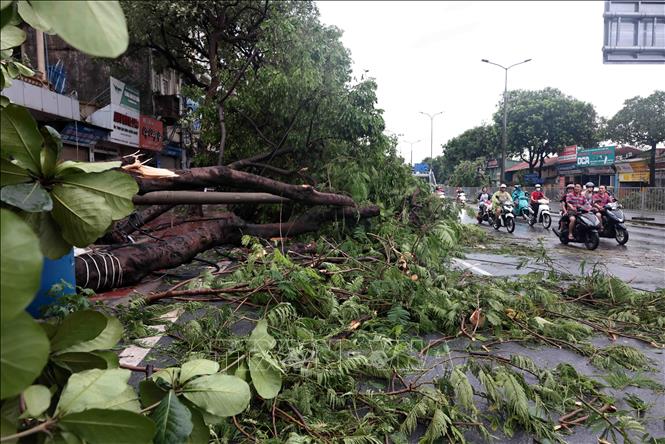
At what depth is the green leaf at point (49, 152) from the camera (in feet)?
2.61

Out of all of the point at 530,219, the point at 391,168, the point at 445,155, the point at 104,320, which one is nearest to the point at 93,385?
the point at 104,320

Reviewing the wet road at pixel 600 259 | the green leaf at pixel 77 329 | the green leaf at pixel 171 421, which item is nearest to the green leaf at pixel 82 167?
the green leaf at pixel 77 329

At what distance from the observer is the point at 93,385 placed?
2.50 ft

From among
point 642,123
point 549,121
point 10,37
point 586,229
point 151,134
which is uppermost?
point 549,121

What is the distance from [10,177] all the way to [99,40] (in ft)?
1.07

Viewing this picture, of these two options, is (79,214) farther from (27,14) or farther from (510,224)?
(510,224)

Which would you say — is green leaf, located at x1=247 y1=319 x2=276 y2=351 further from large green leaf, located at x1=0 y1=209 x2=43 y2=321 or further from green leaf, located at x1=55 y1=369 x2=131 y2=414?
large green leaf, located at x1=0 y1=209 x2=43 y2=321

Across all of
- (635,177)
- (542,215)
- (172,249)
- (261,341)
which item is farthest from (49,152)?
(635,177)

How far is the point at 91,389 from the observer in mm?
750

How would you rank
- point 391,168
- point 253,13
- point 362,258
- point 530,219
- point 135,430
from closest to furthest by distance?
point 135,430 → point 362,258 → point 391,168 → point 253,13 → point 530,219

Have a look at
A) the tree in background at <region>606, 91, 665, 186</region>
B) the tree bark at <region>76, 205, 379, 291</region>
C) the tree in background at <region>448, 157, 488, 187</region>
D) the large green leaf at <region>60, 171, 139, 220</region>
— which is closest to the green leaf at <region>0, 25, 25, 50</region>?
the large green leaf at <region>60, 171, 139, 220</region>

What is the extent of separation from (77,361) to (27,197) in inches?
12.2

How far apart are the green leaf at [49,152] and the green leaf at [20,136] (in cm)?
3

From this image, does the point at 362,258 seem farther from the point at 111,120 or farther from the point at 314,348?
the point at 111,120
